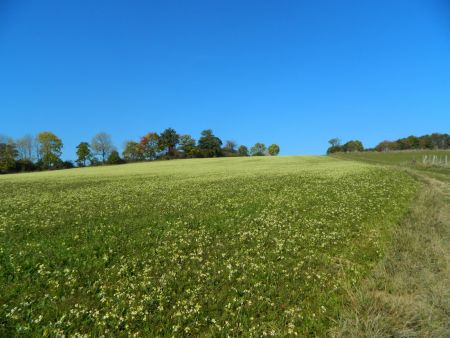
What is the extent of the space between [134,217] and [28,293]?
725 centimetres

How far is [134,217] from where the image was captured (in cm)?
1461

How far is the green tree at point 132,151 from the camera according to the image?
154m

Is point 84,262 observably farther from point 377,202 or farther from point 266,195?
point 377,202

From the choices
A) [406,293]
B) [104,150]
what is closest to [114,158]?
Answer: [104,150]

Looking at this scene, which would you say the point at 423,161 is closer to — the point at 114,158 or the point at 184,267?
the point at 184,267

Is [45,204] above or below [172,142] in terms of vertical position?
below

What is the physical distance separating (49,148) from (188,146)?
2643 inches

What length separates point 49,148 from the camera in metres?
127

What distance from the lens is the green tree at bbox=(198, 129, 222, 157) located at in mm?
152750

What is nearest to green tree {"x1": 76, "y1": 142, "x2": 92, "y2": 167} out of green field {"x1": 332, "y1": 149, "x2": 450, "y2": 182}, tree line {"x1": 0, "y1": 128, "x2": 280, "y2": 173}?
tree line {"x1": 0, "y1": 128, "x2": 280, "y2": 173}

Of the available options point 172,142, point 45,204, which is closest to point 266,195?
point 45,204

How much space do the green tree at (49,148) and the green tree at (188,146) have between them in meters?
60.4

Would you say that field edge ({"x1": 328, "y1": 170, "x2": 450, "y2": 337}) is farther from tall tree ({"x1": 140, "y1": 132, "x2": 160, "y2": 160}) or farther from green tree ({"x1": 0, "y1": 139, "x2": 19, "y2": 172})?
tall tree ({"x1": 140, "y1": 132, "x2": 160, "y2": 160})

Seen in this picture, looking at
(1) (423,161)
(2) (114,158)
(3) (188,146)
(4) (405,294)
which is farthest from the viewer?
(3) (188,146)
